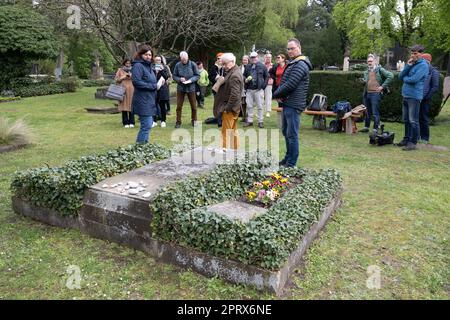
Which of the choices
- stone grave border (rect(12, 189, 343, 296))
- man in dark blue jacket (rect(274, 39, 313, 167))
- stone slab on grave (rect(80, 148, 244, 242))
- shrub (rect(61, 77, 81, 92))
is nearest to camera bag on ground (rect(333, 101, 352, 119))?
man in dark blue jacket (rect(274, 39, 313, 167))

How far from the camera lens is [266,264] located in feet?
10.4

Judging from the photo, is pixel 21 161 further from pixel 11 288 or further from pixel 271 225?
pixel 271 225

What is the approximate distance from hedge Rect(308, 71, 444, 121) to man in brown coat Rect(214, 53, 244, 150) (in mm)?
6679

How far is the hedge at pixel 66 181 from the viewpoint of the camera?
14.0 ft

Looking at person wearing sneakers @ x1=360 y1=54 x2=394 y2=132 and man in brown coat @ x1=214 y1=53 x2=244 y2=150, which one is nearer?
man in brown coat @ x1=214 y1=53 x2=244 y2=150

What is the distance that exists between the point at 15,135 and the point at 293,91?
217 inches

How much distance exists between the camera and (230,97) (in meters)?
6.27

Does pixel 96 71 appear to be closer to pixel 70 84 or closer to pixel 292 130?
pixel 70 84

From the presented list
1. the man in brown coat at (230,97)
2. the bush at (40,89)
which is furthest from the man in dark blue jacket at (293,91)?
the bush at (40,89)

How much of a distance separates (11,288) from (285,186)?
2.97 metres

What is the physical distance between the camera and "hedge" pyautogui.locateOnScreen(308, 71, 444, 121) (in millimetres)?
11773

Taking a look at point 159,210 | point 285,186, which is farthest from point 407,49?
point 159,210

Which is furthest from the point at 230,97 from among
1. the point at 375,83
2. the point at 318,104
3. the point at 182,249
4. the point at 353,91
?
the point at 353,91

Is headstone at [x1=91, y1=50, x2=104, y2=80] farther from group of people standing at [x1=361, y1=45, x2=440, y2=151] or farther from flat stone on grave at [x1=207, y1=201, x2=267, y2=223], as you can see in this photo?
flat stone on grave at [x1=207, y1=201, x2=267, y2=223]
